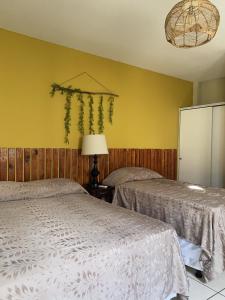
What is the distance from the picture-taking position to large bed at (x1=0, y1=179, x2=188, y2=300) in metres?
1.00

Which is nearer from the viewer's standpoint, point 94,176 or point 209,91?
point 94,176

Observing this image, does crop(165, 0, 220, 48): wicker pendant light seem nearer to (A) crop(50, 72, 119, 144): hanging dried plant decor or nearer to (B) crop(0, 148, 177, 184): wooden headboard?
(A) crop(50, 72, 119, 144): hanging dried plant decor

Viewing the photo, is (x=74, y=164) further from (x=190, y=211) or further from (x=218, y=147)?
(x=218, y=147)

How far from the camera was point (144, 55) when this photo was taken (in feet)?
10.5

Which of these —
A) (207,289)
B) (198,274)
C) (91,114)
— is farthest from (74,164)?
(207,289)

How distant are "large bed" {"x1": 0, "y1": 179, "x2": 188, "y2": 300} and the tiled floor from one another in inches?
15.0

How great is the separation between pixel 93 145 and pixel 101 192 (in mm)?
579

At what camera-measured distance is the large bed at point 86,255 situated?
100 centimetres

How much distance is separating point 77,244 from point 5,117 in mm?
1776

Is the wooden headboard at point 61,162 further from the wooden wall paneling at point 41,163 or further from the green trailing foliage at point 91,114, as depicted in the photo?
the green trailing foliage at point 91,114

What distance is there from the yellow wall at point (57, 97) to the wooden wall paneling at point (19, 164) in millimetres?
76

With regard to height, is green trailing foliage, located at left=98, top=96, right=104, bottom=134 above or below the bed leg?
above

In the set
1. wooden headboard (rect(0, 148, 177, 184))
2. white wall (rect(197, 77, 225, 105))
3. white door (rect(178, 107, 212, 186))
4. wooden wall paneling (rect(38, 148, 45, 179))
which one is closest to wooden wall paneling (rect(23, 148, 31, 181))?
wooden headboard (rect(0, 148, 177, 184))

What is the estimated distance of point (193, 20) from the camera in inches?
64.1
